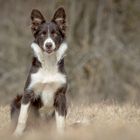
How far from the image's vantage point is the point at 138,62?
79.7 feet

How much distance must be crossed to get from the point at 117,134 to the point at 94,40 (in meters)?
14.7

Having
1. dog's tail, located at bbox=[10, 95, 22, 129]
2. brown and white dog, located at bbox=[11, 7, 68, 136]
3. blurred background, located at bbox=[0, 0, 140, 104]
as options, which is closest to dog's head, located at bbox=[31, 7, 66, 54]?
brown and white dog, located at bbox=[11, 7, 68, 136]

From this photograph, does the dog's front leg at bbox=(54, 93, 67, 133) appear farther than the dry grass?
Yes

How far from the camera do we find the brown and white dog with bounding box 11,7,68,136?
38.9 feet

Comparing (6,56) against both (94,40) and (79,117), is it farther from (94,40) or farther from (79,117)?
(79,117)

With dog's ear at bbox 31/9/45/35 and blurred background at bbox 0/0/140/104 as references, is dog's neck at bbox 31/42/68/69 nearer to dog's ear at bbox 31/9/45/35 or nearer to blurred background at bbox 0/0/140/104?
dog's ear at bbox 31/9/45/35

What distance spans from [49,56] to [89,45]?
40.6ft

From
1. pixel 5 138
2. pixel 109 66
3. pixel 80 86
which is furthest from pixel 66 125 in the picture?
pixel 109 66

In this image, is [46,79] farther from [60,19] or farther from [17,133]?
[60,19]

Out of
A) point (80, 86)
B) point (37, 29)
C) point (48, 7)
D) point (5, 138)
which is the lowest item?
point (80, 86)

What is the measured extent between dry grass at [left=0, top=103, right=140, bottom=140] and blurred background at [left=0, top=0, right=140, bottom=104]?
931 centimetres

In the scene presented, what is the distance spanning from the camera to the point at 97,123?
12.2 metres

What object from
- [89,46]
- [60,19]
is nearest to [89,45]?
[89,46]

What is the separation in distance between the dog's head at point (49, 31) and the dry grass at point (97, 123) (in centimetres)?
111
